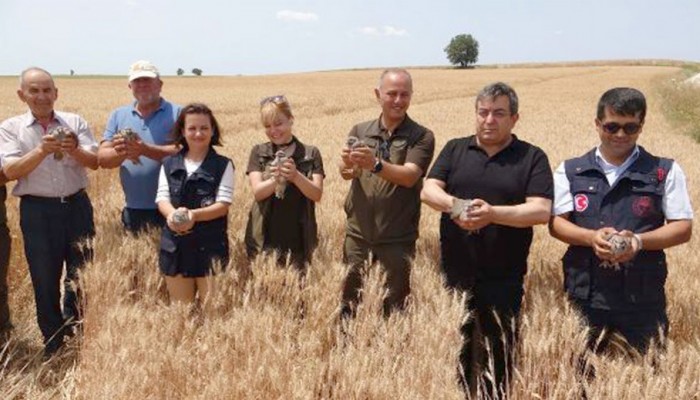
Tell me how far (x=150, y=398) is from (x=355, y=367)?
898 millimetres

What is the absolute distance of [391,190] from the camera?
383cm

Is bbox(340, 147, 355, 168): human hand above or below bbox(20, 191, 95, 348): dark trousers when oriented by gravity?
above

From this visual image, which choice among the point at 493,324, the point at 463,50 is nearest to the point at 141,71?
the point at 493,324

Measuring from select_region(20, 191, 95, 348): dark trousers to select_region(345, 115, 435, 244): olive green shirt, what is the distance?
2054 mm

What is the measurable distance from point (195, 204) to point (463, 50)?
353 ft

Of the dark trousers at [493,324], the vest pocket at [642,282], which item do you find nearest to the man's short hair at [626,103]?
the vest pocket at [642,282]

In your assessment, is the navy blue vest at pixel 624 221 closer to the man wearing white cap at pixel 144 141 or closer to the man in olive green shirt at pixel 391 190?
the man in olive green shirt at pixel 391 190

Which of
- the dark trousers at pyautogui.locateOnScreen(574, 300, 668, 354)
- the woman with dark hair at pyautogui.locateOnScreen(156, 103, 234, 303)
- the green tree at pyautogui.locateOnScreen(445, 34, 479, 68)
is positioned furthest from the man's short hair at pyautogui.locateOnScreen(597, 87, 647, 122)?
the green tree at pyautogui.locateOnScreen(445, 34, 479, 68)

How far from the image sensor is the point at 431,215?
6.16m

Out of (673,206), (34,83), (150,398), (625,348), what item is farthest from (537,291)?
(34,83)

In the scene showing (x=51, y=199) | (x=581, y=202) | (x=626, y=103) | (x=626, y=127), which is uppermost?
(x=626, y=103)

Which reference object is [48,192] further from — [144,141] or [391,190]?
[391,190]

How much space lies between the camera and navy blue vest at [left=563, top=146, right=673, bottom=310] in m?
2.89

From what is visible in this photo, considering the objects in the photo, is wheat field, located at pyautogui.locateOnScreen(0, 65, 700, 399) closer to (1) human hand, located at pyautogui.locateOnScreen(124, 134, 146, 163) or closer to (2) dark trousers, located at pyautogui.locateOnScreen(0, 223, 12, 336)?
(2) dark trousers, located at pyautogui.locateOnScreen(0, 223, 12, 336)
